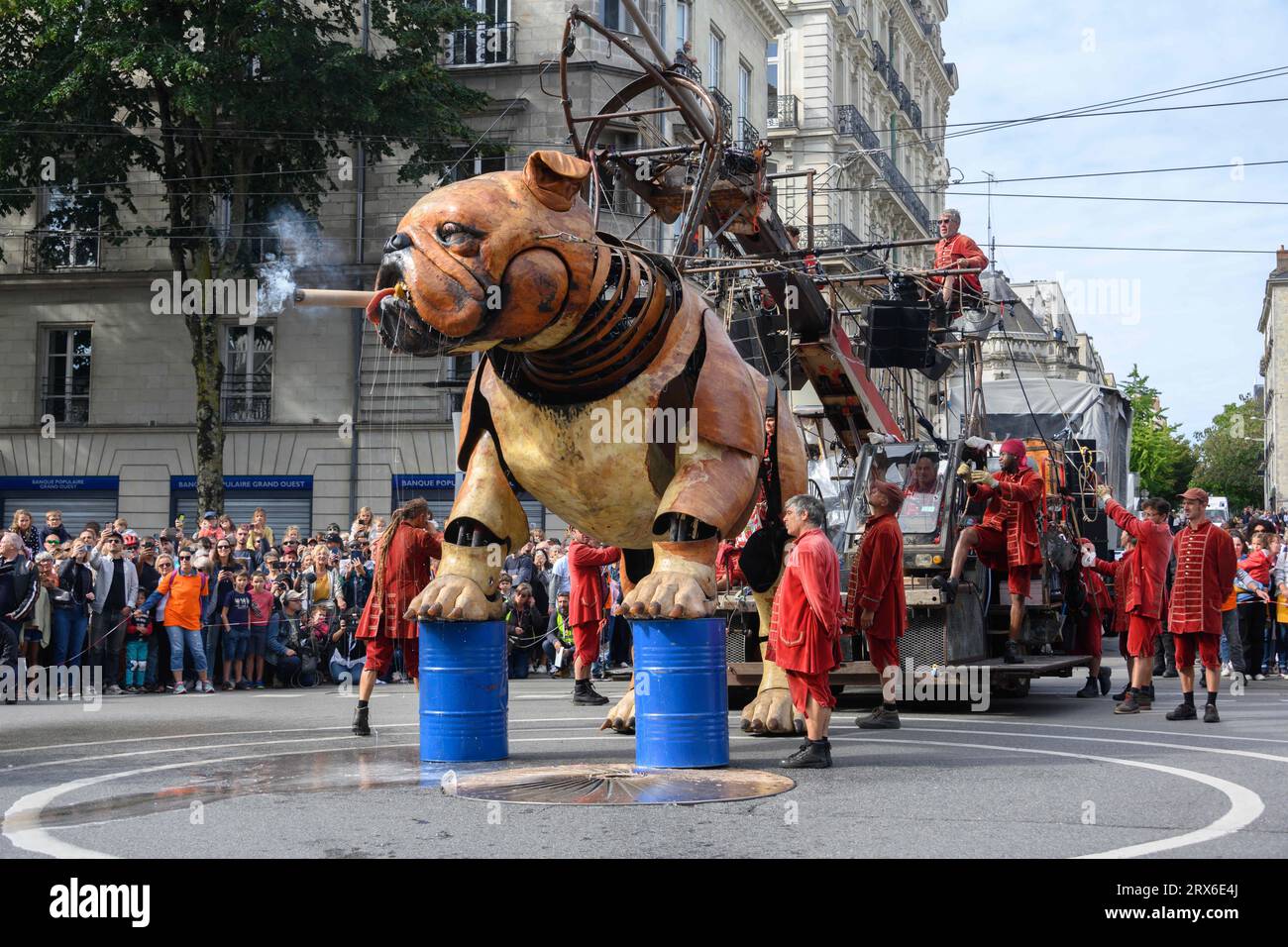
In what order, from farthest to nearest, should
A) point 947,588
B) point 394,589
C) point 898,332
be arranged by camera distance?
1. point 898,332
2. point 947,588
3. point 394,589

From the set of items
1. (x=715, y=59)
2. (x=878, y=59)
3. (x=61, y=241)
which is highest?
(x=878, y=59)

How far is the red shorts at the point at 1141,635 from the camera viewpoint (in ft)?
41.6

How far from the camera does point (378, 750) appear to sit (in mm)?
10086

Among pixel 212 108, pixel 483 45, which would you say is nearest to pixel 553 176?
pixel 212 108

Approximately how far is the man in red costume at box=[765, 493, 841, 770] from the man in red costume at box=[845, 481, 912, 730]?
1922mm

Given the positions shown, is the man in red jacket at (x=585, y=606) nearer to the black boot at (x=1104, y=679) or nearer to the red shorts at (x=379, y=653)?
the red shorts at (x=379, y=653)

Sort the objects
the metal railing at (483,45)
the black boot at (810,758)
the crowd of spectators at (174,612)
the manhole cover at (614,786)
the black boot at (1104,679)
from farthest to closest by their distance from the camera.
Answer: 1. the metal railing at (483,45)
2. the crowd of spectators at (174,612)
3. the black boot at (1104,679)
4. the black boot at (810,758)
5. the manhole cover at (614,786)

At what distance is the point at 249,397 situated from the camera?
32562 millimetres

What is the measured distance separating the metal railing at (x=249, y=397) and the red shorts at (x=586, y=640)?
65.5ft

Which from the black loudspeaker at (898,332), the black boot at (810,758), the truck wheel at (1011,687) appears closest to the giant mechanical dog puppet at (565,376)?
the black boot at (810,758)

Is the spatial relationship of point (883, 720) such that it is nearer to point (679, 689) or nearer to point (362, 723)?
point (679, 689)

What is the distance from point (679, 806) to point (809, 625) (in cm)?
195

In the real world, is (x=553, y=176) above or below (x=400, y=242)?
above

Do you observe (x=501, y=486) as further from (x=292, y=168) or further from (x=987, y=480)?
(x=292, y=168)
